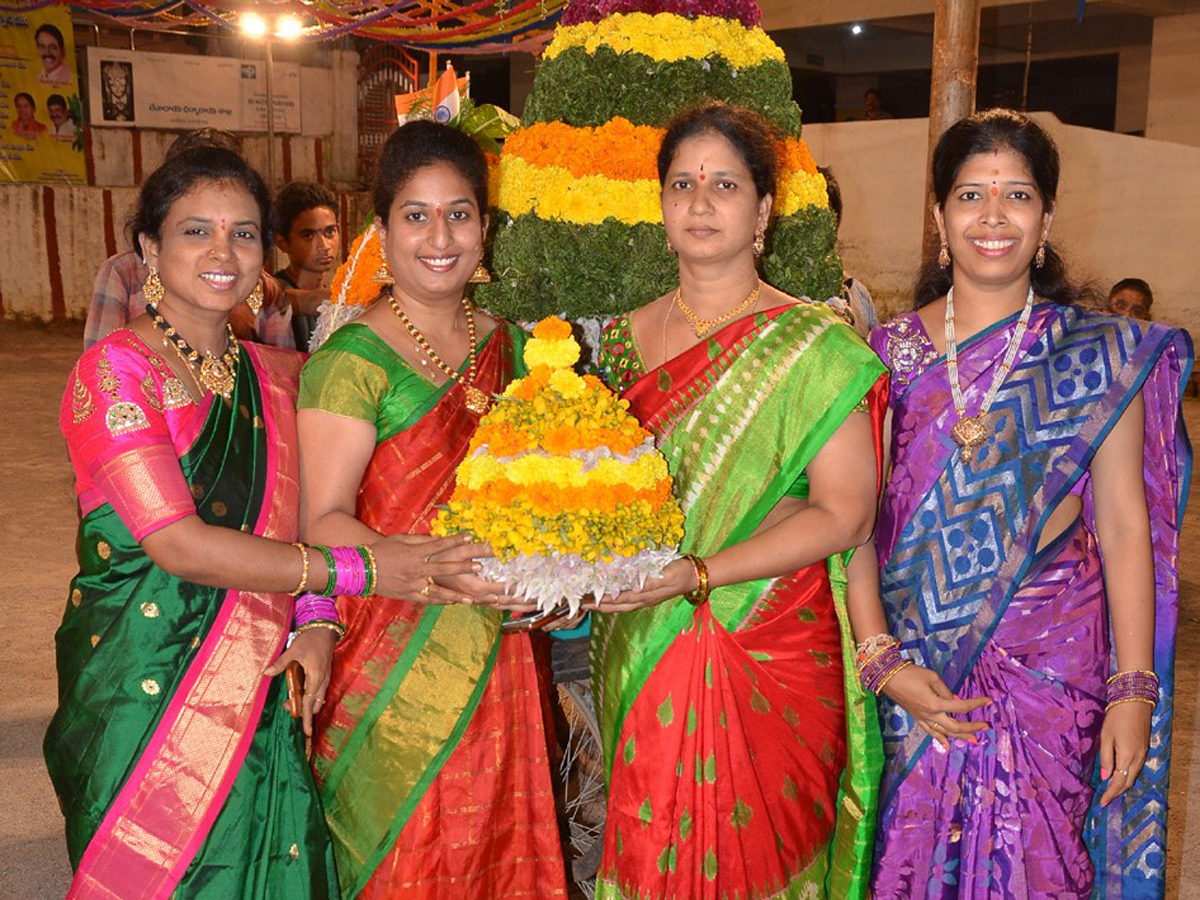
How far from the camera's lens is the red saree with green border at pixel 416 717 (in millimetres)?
2400

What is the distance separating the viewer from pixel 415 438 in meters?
2.39

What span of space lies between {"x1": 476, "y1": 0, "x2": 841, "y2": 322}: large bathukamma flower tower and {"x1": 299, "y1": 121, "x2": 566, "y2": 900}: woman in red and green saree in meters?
0.56

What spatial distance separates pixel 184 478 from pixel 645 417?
0.90 metres

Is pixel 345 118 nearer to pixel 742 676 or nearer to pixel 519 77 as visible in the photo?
pixel 519 77

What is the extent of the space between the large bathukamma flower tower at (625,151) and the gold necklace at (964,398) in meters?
0.77

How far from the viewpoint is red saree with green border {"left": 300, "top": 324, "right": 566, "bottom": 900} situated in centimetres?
240

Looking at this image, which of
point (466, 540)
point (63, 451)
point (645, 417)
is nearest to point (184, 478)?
point (466, 540)

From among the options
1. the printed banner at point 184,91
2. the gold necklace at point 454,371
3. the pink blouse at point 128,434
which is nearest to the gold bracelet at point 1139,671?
the gold necklace at point 454,371

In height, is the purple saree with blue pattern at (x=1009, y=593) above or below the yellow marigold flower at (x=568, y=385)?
below

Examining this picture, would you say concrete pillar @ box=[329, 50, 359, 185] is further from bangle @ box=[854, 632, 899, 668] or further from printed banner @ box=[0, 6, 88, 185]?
bangle @ box=[854, 632, 899, 668]

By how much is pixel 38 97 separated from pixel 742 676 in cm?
1463

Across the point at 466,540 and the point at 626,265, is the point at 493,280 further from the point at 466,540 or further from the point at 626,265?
the point at 466,540

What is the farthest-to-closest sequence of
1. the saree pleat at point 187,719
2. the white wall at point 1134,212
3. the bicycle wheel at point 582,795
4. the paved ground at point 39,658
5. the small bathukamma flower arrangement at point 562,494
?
1. the white wall at point 1134,212
2. the paved ground at point 39,658
3. the bicycle wheel at point 582,795
4. the saree pleat at point 187,719
5. the small bathukamma flower arrangement at point 562,494

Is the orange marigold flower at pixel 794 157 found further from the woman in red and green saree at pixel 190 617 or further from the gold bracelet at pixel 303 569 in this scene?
the gold bracelet at pixel 303 569
